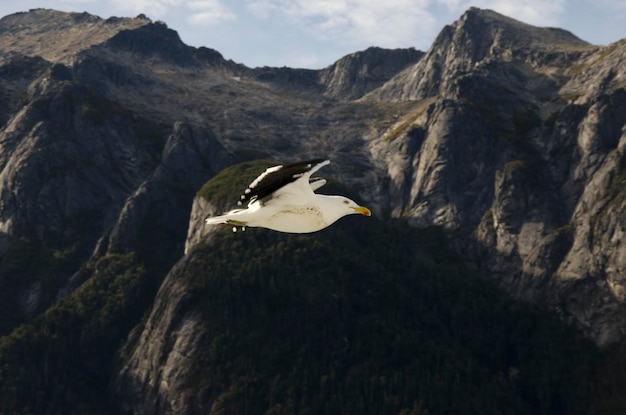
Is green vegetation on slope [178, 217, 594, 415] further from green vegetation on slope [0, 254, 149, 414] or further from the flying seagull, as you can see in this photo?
the flying seagull

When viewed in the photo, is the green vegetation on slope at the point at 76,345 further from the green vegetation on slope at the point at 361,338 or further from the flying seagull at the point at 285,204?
the flying seagull at the point at 285,204

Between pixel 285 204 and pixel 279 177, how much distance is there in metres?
1.92

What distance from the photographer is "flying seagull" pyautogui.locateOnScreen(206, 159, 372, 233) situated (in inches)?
1435

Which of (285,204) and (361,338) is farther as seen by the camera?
(361,338)

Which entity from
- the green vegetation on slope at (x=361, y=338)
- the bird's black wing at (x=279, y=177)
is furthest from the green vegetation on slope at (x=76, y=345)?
the bird's black wing at (x=279, y=177)

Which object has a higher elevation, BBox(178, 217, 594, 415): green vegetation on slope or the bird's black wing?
the bird's black wing

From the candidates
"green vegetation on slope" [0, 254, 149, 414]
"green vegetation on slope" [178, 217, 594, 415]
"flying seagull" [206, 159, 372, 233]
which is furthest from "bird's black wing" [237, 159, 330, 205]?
"green vegetation on slope" [0, 254, 149, 414]

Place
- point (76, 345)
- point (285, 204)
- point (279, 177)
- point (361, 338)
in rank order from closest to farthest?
point (279, 177) < point (285, 204) < point (361, 338) < point (76, 345)

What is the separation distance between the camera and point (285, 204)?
3800 centimetres

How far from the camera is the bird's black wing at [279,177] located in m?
36.1

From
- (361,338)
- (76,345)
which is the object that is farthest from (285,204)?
(76,345)

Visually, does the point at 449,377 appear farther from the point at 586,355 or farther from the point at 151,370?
the point at 151,370

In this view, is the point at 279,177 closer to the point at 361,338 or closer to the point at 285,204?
the point at 285,204

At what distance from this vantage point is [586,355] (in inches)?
6678
